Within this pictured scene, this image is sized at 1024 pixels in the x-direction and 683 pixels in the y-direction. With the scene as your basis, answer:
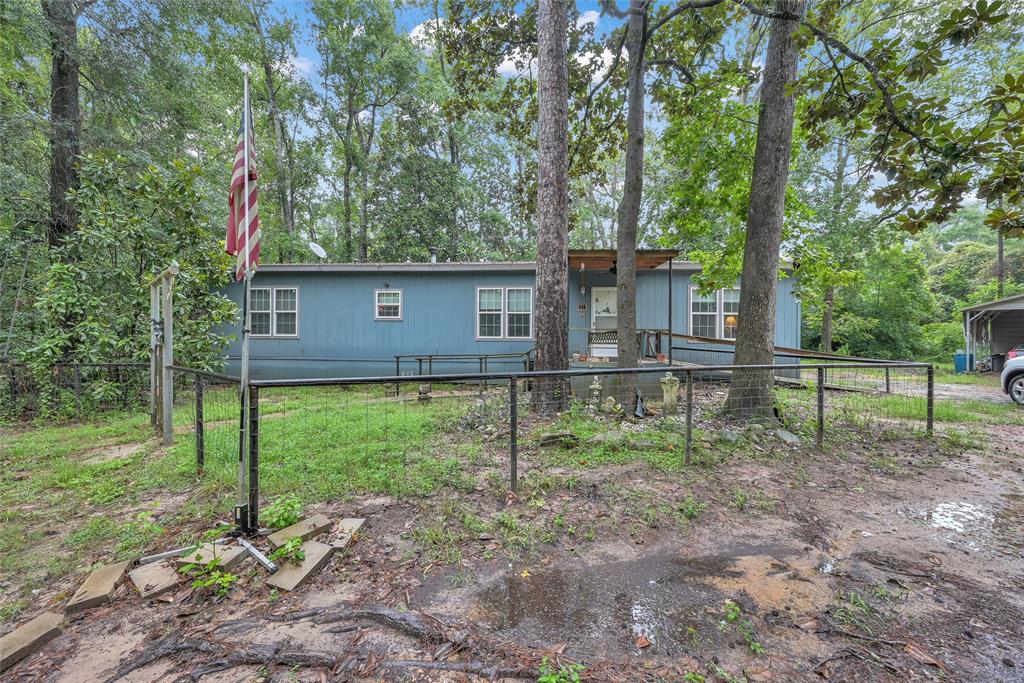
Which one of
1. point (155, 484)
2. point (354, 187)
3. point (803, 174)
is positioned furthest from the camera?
point (354, 187)

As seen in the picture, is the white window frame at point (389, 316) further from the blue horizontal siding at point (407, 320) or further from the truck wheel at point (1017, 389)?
the truck wheel at point (1017, 389)

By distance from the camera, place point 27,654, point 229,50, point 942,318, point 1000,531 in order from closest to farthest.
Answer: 1. point 27,654
2. point 1000,531
3. point 229,50
4. point 942,318

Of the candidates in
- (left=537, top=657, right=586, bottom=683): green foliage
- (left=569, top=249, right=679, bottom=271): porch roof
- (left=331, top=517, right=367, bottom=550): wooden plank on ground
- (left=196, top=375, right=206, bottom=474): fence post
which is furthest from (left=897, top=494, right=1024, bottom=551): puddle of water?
(left=569, top=249, right=679, bottom=271): porch roof

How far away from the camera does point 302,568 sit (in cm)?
221

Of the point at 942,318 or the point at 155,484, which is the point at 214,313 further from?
the point at 942,318

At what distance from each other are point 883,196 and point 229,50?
12.6 meters

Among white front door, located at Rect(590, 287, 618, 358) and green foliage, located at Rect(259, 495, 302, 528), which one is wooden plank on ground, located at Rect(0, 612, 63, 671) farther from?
white front door, located at Rect(590, 287, 618, 358)

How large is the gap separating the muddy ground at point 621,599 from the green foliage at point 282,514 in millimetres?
269

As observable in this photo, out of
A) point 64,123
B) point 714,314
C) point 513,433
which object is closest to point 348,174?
point 64,123

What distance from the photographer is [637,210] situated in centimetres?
696

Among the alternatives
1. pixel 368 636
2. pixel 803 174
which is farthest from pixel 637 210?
pixel 803 174

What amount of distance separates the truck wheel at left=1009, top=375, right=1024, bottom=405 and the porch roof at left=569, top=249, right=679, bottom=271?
254 inches

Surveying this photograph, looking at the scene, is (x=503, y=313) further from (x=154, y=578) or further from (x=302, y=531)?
(x=154, y=578)

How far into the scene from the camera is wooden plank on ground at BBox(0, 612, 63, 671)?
1.65m
